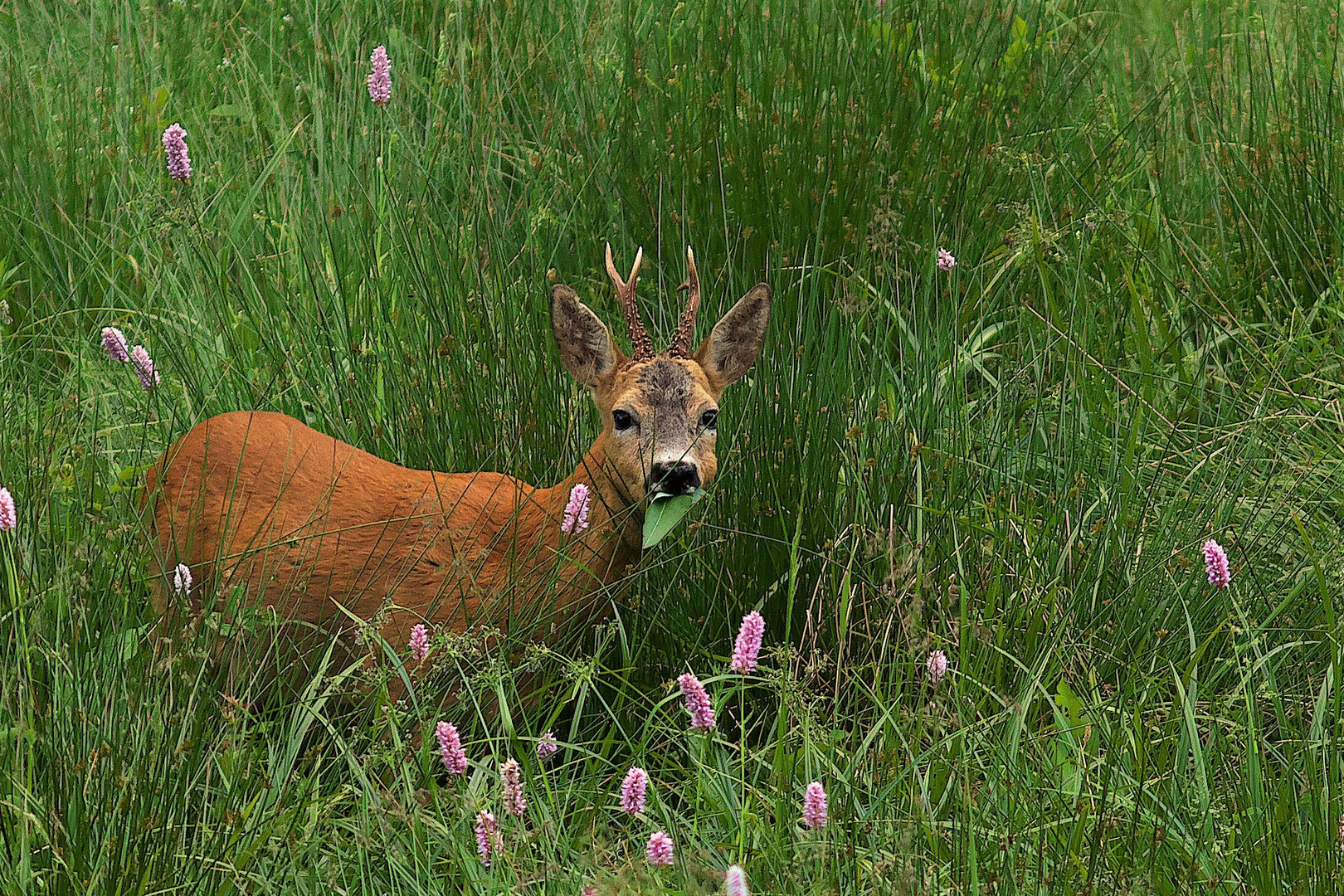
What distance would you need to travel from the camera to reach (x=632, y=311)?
10.9 feet

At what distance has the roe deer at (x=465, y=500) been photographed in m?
3.23

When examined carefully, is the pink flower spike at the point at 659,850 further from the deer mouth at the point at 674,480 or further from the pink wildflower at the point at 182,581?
the deer mouth at the point at 674,480

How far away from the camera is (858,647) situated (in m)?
3.23

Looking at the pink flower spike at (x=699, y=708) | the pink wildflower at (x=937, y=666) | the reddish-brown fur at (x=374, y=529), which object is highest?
the pink flower spike at (x=699, y=708)

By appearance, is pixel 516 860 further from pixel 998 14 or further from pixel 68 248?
pixel 998 14

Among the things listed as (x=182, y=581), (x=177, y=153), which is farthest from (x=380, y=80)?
(x=182, y=581)

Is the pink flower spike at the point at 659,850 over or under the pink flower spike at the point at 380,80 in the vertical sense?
under

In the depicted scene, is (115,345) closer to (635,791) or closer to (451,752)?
(451,752)

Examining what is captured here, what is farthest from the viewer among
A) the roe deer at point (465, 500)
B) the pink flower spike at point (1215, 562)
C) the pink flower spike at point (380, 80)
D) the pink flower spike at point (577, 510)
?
the pink flower spike at point (380, 80)

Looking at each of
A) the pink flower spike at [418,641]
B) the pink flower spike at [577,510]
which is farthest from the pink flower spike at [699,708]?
the pink flower spike at [577,510]

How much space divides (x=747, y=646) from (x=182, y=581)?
1.06 metres

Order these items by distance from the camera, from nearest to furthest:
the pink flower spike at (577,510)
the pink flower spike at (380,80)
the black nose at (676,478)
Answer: the pink flower spike at (577,510) < the black nose at (676,478) < the pink flower spike at (380,80)

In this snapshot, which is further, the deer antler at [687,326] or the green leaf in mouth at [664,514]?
the deer antler at [687,326]

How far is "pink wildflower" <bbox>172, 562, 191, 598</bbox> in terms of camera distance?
8.28 feet
